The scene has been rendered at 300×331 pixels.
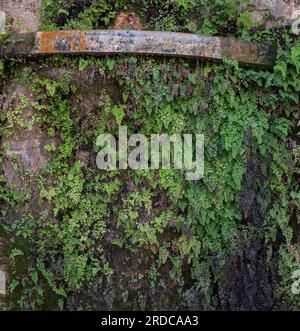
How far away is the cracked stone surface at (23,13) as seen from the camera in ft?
20.6

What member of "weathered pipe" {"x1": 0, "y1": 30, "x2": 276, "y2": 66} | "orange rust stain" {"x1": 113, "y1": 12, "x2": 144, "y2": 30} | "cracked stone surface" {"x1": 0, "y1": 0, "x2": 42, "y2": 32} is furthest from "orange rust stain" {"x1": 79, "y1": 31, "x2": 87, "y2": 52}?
"cracked stone surface" {"x1": 0, "y1": 0, "x2": 42, "y2": 32}

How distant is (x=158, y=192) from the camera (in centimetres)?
638

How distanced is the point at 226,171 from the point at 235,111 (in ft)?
2.48

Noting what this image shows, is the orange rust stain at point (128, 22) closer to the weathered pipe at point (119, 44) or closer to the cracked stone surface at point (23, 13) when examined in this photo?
the weathered pipe at point (119, 44)

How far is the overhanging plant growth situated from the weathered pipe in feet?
0.60

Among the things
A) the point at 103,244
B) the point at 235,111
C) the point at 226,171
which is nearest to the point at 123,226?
the point at 103,244

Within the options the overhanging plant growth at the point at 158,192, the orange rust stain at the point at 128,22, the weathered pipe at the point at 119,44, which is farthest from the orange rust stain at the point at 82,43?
the orange rust stain at the point at 128,22

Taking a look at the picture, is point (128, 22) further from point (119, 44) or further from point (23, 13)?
point (23, 13)

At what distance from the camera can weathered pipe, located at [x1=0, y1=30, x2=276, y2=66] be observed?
5859 mm

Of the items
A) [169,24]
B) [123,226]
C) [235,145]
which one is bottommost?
[123,226]

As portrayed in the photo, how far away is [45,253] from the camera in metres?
6.25

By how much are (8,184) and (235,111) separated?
2987 mm

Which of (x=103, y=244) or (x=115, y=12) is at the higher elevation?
(x=115, y=12)
